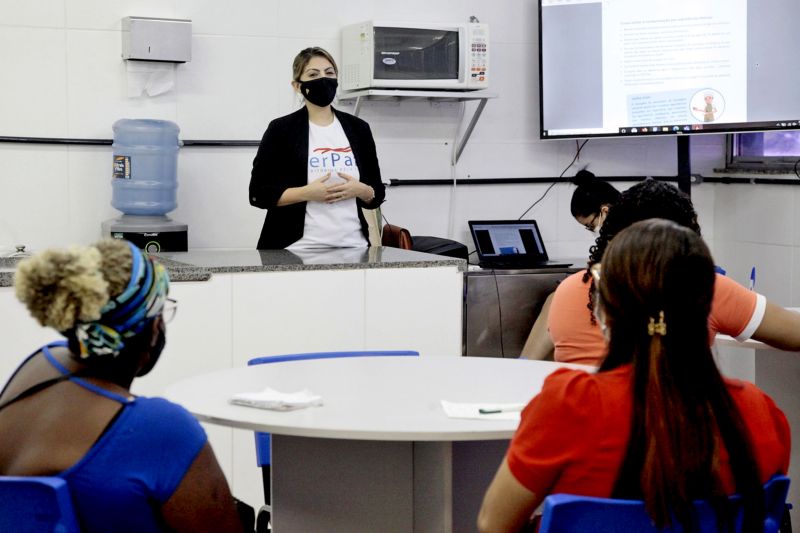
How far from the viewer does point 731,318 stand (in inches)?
97.9

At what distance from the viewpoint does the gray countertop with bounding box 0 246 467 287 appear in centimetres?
337

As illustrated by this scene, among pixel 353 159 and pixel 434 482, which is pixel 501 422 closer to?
pixel 434 482

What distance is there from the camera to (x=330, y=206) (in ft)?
13.5

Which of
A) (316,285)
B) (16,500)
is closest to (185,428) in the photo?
(16,500)

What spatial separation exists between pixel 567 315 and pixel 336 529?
781mm

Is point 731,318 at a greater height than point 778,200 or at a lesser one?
lesser

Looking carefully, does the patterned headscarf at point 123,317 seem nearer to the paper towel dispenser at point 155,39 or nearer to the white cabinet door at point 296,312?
the white cabinet door at point 296,312

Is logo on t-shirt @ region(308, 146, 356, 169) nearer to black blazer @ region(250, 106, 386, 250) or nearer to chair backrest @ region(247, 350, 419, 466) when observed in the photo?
black blazer @ region(250, 106, 386, 250)

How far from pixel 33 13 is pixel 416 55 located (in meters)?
1.75

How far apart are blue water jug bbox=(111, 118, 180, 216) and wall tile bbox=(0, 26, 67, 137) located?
11.6 inches

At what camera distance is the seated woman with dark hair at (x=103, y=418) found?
1.61 m

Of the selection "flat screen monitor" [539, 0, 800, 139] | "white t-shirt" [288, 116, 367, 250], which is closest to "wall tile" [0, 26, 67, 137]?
"white t-shirt" [288, 116, 367, 250]

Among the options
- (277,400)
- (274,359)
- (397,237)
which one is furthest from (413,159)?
(277,400)

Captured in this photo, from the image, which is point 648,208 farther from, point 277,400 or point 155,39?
point 155,39
